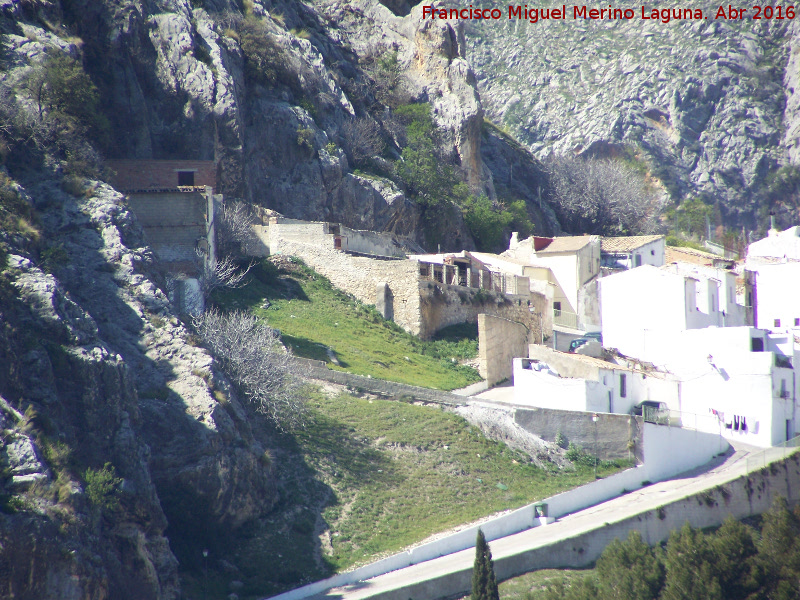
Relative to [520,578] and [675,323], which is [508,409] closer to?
[520,578]

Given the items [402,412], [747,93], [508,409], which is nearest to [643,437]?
[508,409]

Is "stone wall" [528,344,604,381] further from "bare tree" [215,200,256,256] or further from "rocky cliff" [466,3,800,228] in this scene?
"rocky cliff" [466,3,800,228]

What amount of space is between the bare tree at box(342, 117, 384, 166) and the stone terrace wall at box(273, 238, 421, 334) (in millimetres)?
10927

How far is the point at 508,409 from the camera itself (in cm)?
3228

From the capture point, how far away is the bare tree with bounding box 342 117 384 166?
2066 inches

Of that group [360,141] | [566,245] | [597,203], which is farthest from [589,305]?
[597,203]

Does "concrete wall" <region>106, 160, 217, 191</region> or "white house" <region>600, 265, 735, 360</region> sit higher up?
"concrete wall" <region>106, 160, 217, 191</region>

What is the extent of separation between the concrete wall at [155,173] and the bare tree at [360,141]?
13624 mm

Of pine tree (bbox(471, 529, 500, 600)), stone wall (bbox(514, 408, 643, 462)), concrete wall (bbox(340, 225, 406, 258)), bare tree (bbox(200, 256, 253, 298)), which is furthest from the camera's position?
concrete wall (bbox(340, 225, 406, 258))

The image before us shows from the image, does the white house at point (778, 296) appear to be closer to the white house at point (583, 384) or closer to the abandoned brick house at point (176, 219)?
the white house at point (583, 384)

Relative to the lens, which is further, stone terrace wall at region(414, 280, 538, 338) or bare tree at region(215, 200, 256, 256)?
stone terrace wall at region(414, 280, 538, 338)

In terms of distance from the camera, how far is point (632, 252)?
54.9m

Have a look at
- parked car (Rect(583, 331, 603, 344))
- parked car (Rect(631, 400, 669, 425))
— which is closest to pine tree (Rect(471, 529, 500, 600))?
parked car (Rect(631, 400, 669, 425))

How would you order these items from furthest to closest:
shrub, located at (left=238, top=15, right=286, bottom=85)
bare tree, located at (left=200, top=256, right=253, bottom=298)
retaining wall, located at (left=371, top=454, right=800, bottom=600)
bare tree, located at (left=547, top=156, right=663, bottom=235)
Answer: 1. bare tree, located at (left=547, top=156, right=663, bottom=235)
2. shrub, located at (left=238, top=15, right=286, bottom=85)
3. bare tree, located at (left=200, top=256, right=253, bottom=298)
4. retaining wall, located at (left=371, top=454, right=800, bottom=600)
